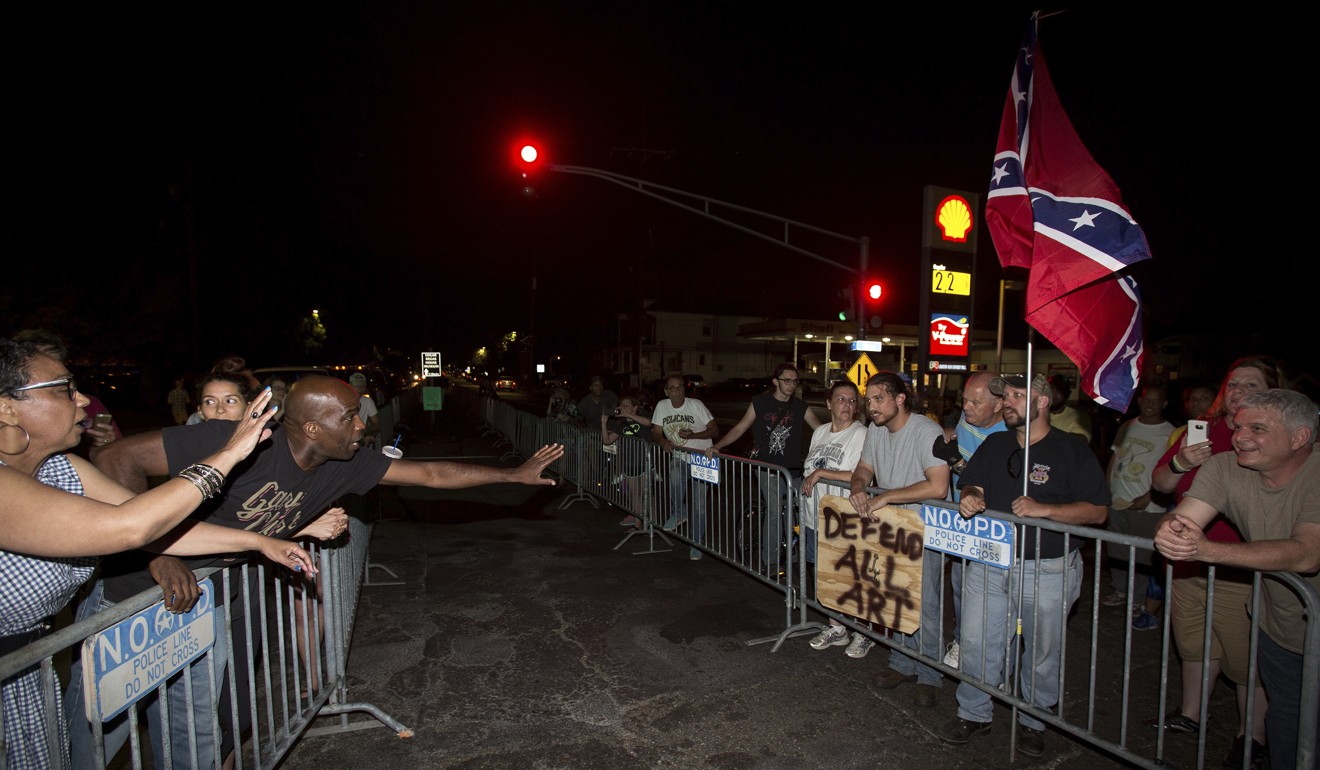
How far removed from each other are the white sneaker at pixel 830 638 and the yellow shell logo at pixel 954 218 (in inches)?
388

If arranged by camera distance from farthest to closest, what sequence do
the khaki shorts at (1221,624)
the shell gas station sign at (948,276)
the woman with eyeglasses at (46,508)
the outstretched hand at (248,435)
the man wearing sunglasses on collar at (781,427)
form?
the shell gas station sign at (948,276), the man wearing sunglasses on collar at (781,427), the khaki shorts at (1221,624), the outstretched hand at (248,435), the woman with eyeglasses at (46,508)

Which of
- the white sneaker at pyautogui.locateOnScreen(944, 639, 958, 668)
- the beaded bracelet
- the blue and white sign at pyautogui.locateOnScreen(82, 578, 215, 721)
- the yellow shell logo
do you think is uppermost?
the yellow shell logo

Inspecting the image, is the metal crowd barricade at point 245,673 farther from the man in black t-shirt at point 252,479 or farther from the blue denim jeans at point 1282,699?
the blue denim jeans at point 1282,699

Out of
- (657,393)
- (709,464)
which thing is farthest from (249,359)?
(709,464)

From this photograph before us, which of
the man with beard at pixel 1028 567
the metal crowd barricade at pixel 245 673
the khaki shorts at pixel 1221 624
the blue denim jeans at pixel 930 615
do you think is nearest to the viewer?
the metal crowd barricade at pixel 245 673

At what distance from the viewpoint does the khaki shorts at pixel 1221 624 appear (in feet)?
10.8

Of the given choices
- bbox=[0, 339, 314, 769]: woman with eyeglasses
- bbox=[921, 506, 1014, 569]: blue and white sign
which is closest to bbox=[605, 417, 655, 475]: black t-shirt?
bbox=[921, 506, 1014, 569]: blue and white sign

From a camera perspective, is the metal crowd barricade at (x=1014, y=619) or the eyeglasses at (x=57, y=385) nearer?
the eyeglasses at (x=57, y=385)

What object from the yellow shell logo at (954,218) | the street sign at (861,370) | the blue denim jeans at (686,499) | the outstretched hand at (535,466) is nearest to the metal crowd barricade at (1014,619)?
the blue denim jeans at (686,499)

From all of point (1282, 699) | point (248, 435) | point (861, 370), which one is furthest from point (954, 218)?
point (248, 435)

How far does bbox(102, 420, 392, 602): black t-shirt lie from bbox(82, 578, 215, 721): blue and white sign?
0.33m

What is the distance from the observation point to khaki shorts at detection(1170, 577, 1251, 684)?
10.8 feet

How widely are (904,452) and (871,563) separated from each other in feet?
2.52

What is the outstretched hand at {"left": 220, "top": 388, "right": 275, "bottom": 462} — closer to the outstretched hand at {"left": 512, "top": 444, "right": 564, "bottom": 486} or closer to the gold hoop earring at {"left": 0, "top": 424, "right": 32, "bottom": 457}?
the gold hoop earring at {"left": 0, "top": 424, "right": 32, "bottom": 457}
